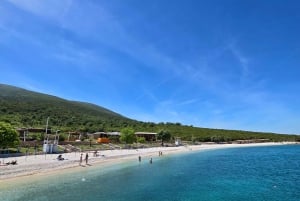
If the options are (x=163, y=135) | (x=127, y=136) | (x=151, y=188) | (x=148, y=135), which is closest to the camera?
(x=151, y=188)

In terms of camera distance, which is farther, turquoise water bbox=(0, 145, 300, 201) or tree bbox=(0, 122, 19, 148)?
tree bbox=(0, 122, 19, 148)

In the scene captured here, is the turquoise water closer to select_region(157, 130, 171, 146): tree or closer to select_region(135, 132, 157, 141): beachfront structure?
select_region(157, 130, 171, 146): tree

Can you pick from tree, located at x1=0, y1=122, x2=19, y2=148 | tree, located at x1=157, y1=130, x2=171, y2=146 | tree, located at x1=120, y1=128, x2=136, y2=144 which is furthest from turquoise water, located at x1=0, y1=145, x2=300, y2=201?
tree, located at x1=157, y1=130, x2=171, y2=146

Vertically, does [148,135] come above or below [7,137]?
above

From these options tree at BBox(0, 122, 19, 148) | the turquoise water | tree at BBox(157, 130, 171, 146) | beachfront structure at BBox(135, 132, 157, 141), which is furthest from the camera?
beachfront structure at BBox(135, 132, 157, 141)

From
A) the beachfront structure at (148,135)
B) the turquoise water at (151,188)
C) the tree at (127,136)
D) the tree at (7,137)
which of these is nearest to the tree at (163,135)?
the beachfront structure at (148,135)

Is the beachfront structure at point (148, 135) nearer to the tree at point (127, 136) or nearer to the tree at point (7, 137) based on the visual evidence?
the tree at point (127, 136)

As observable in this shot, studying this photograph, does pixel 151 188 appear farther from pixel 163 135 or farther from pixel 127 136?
pixel 163 135

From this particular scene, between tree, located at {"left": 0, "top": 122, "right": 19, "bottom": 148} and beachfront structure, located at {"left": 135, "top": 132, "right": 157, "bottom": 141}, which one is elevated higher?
beachfront structure, located at {"left": 135, "top": 132, "right": 157, "bottom": 141}

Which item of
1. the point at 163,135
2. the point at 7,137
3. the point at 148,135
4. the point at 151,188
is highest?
the point at 148,135

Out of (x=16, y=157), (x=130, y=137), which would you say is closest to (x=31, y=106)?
(x=130, y=137)

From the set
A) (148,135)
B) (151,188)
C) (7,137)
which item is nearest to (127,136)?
(148,135)

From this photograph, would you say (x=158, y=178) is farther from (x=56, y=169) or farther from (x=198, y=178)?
(x=56, y=169)

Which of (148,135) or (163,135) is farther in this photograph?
(148,135)
